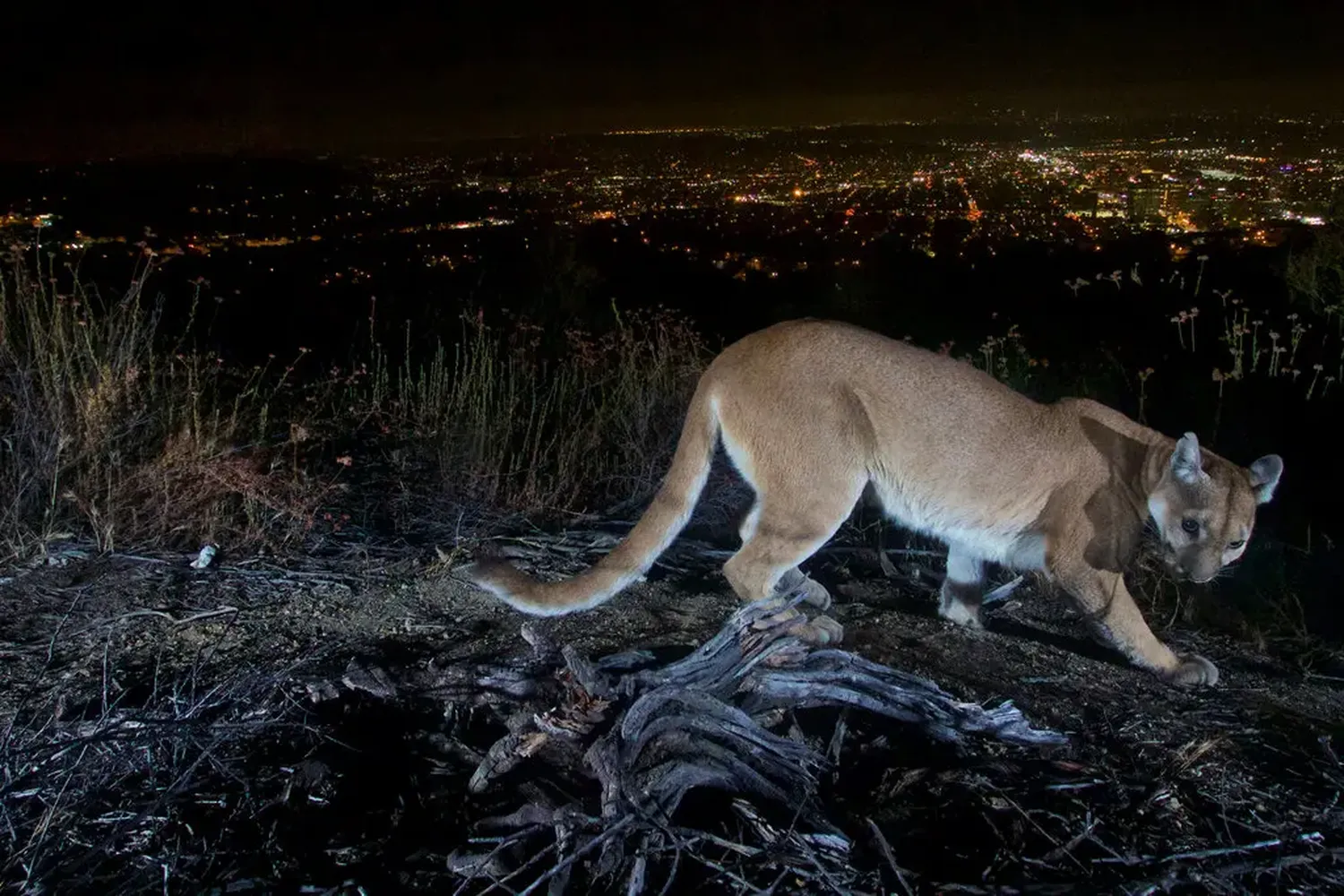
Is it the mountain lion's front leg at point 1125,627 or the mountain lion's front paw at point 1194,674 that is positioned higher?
the mountain lion's front leg at point 1125,627

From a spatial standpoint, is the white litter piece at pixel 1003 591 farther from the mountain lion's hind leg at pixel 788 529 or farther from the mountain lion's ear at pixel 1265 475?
the mountain lion's ear at pixel 1265 475

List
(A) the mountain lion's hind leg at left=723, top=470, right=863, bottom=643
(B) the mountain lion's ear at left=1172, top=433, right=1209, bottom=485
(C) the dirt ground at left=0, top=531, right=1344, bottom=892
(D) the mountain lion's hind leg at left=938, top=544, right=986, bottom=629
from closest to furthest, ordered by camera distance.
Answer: (C) the dirt ground at left=0, top=531, right=1344, bottom=892 < (B) the mountain lion's ear at left=1172, top=433, right=1209, bottom=485 < (A) the mountain lion's hind leg at left=723, top=470, right=863, bottom=643 < (D) the mountain lion's hind leg at left=938, top=544, right=986, bottom=629

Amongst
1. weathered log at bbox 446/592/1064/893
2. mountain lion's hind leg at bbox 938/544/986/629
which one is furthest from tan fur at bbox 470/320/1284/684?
weathered log at bbox 446/592/1064/893

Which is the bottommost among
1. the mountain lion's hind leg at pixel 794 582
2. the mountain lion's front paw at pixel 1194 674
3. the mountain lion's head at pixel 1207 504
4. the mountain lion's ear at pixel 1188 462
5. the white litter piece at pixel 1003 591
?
the white litter piece at pixel 1003 591

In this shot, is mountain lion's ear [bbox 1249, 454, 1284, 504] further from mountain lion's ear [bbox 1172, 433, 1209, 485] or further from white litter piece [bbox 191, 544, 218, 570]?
white litter piece [bbox 191, 544, 218, 570]

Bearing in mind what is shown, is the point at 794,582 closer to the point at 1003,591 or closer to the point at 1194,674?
the point at 1003,591

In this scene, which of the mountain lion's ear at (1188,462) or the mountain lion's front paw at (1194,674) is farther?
the mountain lion's front paw at (1194,674)

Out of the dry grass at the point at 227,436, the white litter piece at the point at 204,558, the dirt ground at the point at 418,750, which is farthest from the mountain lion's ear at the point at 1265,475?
the white litter piece at the point at 204,558

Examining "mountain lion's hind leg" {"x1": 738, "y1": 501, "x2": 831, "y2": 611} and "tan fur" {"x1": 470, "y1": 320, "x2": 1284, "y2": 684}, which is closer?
"tan fur" {"x1": 470, "y1": 320, "x2": 1284, "y2": 684}
